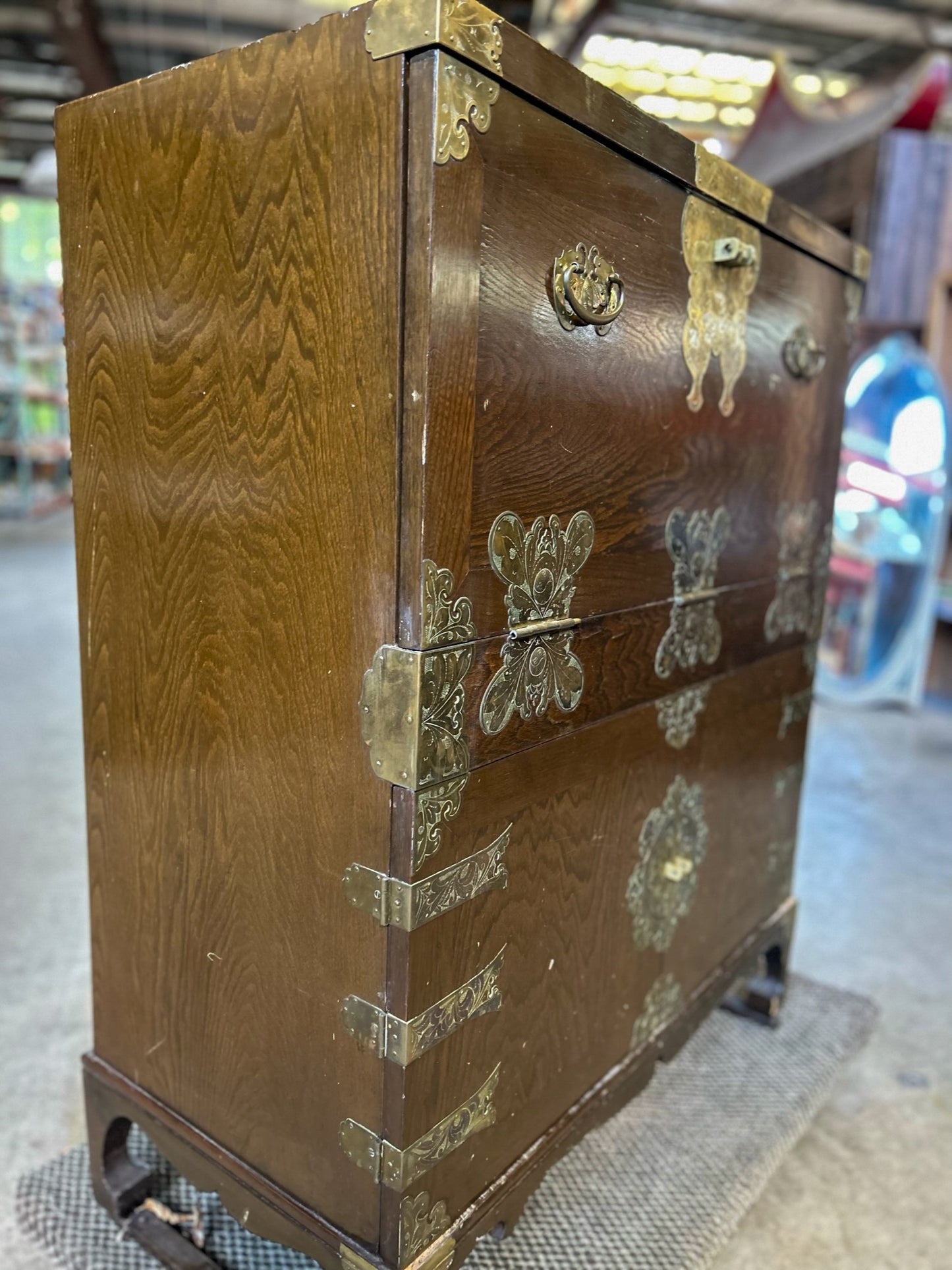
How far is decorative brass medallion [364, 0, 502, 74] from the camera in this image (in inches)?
29.6

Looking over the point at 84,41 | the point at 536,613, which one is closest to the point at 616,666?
the point at 536,613

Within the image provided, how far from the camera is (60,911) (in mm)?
2219

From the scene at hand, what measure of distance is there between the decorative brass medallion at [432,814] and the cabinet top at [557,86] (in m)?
0.61

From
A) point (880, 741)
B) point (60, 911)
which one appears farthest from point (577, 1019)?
point (880, 741)

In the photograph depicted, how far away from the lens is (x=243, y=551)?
98cm

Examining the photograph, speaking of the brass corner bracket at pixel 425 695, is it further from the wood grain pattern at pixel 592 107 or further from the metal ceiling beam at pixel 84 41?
the metal ceiling beam at pixel 84 41

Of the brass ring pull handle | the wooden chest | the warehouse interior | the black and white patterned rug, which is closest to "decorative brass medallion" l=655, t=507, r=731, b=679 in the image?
the wooden chest

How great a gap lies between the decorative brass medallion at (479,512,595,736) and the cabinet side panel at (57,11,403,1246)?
4.9 inches

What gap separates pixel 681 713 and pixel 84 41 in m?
6.89

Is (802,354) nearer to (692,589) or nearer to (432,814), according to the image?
(692,589)

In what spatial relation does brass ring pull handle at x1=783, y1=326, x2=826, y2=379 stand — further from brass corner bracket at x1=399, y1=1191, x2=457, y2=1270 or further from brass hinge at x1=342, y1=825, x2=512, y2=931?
brass corner bracket at x1=399, y1=1191, x2=457, y2=1270

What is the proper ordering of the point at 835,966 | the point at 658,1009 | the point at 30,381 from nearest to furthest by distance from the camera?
the point at 658,1009 < the point at 835,966 < the point at 30,381

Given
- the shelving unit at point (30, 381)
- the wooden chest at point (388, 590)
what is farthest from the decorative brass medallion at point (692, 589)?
the shelving unit at point (30, 381)

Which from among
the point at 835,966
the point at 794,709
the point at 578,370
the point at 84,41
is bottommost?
the point at 835,966
